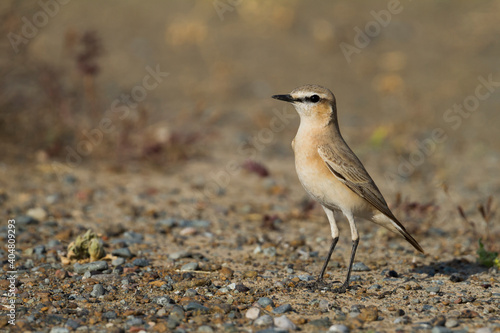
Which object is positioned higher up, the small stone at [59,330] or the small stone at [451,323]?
the small stone at [451,323]

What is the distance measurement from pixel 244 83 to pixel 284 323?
9423 mm

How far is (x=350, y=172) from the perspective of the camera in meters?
5.59

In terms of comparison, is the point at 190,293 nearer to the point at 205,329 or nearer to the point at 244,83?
the point at 205,329

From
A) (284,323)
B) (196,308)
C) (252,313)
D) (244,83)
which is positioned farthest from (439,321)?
(244,83)

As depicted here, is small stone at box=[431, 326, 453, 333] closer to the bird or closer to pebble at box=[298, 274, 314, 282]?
the bird

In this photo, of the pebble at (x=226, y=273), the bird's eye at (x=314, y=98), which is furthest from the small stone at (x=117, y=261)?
the bird's eye at (x=314, y=98)

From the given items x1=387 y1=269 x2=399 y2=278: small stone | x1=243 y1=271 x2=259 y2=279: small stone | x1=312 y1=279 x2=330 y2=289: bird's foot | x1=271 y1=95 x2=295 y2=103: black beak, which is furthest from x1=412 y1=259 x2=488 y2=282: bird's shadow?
x1=271 y1=95 x2=295 y2=103: black beak

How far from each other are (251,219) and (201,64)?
6974 mm

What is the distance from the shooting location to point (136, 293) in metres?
5.28

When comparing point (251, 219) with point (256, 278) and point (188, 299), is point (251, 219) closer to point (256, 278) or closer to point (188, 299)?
point (256, 278)

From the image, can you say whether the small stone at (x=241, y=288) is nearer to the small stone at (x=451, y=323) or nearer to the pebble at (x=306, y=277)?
the pebble at (x=306, y=277)

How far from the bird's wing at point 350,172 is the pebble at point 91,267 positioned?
7.77 feet

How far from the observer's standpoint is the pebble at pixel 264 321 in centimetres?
463

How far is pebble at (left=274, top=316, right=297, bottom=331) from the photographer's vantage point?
4562 millimetres
